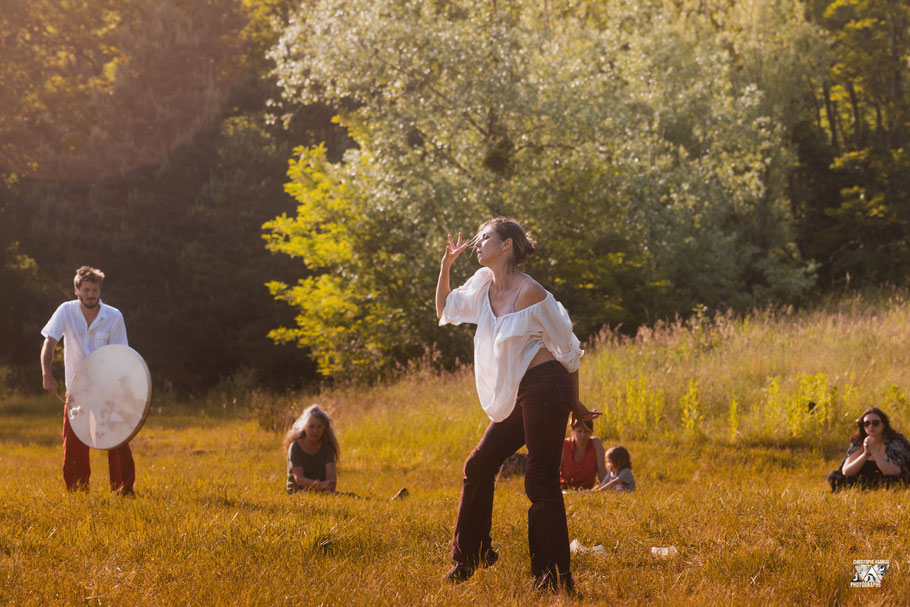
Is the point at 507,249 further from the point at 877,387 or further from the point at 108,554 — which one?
the point at 877,387

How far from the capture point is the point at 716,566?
15.8 ft

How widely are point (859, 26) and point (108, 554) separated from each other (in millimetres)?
36072

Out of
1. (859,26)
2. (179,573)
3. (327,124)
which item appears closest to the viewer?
(179,573)

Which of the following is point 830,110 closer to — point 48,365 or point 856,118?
point 856,118

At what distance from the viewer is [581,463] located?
8883mm

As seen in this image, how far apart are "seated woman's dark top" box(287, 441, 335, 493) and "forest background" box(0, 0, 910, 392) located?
8.97m

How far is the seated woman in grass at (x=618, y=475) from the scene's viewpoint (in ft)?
28.0

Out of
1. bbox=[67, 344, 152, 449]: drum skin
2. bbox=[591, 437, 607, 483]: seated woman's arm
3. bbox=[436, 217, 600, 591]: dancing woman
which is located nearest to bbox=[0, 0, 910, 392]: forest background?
bbox=[591, 437, 607, 483]: seated woman's arm

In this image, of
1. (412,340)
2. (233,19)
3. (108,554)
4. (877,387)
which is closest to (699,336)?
(877,387)

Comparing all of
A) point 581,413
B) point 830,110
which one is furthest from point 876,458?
point 830,110

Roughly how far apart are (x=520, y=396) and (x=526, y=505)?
120 inches

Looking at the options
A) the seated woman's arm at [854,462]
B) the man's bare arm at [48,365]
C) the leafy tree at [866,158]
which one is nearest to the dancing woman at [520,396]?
the seated woman's arm at [854,462]

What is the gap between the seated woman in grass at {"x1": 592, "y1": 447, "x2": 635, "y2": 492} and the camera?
8.53 m

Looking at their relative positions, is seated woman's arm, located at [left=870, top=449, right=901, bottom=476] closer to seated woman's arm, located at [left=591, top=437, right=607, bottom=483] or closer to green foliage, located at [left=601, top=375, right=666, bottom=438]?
seated woman's arm, located at [left=591, top=437, right=607, bottom=483]
